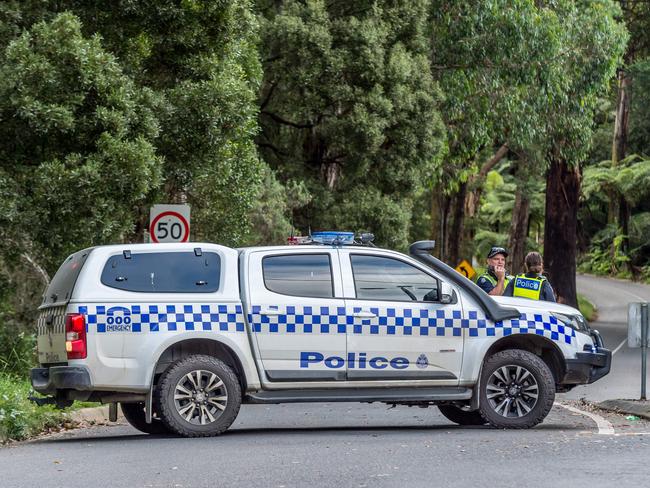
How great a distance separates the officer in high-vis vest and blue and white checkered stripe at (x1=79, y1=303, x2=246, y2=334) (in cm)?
361

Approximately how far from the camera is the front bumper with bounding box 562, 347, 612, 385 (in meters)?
12.6

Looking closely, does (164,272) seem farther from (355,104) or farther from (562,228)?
(562,228)

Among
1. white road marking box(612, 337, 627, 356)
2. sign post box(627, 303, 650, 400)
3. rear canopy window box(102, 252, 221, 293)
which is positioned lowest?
white road marking box(612, 337, 627, 356)

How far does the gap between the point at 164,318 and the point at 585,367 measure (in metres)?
4.13

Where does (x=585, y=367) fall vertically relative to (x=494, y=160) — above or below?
below

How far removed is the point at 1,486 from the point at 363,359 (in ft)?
14.1

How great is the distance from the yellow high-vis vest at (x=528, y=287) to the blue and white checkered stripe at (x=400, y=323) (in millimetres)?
1386

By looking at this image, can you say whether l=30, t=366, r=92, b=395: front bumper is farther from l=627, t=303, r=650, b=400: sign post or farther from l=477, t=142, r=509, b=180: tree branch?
Answer: l=477, t=142, r=509, b=180: tree branch

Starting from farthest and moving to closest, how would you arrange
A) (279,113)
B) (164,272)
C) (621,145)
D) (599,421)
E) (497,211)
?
(621,145) → (497,211) → (279,113) → (599,421) → (164,272)

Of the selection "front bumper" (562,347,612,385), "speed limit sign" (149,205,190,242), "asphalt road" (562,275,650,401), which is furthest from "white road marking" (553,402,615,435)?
"speed limit sign" (149,205,190,242)

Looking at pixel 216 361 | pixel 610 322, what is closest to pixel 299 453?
pixel 216 361

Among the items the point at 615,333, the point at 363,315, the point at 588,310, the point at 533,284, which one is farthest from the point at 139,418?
the point at 588,310

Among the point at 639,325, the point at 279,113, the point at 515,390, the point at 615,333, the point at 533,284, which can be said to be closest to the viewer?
the point at 515,390

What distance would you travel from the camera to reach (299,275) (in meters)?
12.0
